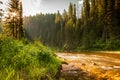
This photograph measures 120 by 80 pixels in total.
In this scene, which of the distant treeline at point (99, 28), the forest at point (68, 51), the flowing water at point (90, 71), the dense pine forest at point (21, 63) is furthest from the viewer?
the distant treeline at point (99, 28)

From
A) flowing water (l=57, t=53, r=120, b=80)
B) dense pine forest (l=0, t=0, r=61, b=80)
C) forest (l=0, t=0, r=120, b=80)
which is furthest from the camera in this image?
flowing water (l=57, t=53, r=120, b=80)

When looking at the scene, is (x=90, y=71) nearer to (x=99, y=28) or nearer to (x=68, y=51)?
(x=68, y=51)

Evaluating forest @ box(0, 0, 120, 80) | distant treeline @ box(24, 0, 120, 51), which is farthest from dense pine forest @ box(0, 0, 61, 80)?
distant treeline @ box(24, 0, 120, 51)

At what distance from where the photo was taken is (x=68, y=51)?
7662 centimetres

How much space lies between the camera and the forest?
9.43 m

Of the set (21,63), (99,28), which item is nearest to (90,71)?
(21,63)

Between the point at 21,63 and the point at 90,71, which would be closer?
the point at 21,63

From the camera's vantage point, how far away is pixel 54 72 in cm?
1173

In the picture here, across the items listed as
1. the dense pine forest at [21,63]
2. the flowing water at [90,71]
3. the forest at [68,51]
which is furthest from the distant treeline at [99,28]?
the dense pine forest at [21,63]

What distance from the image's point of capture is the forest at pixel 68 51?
9430 millimetres

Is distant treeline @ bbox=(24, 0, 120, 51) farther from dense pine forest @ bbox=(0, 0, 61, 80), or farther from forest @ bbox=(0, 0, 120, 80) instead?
dense pine forest @ bbox=(0, 0, 61, 80)

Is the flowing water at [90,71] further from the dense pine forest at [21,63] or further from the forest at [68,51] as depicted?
the dense pine forest at [21,63]

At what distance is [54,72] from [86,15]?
8375 cm

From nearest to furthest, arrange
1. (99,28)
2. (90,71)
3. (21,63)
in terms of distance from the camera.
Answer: (21,63) < (90,71) < (99,28)
